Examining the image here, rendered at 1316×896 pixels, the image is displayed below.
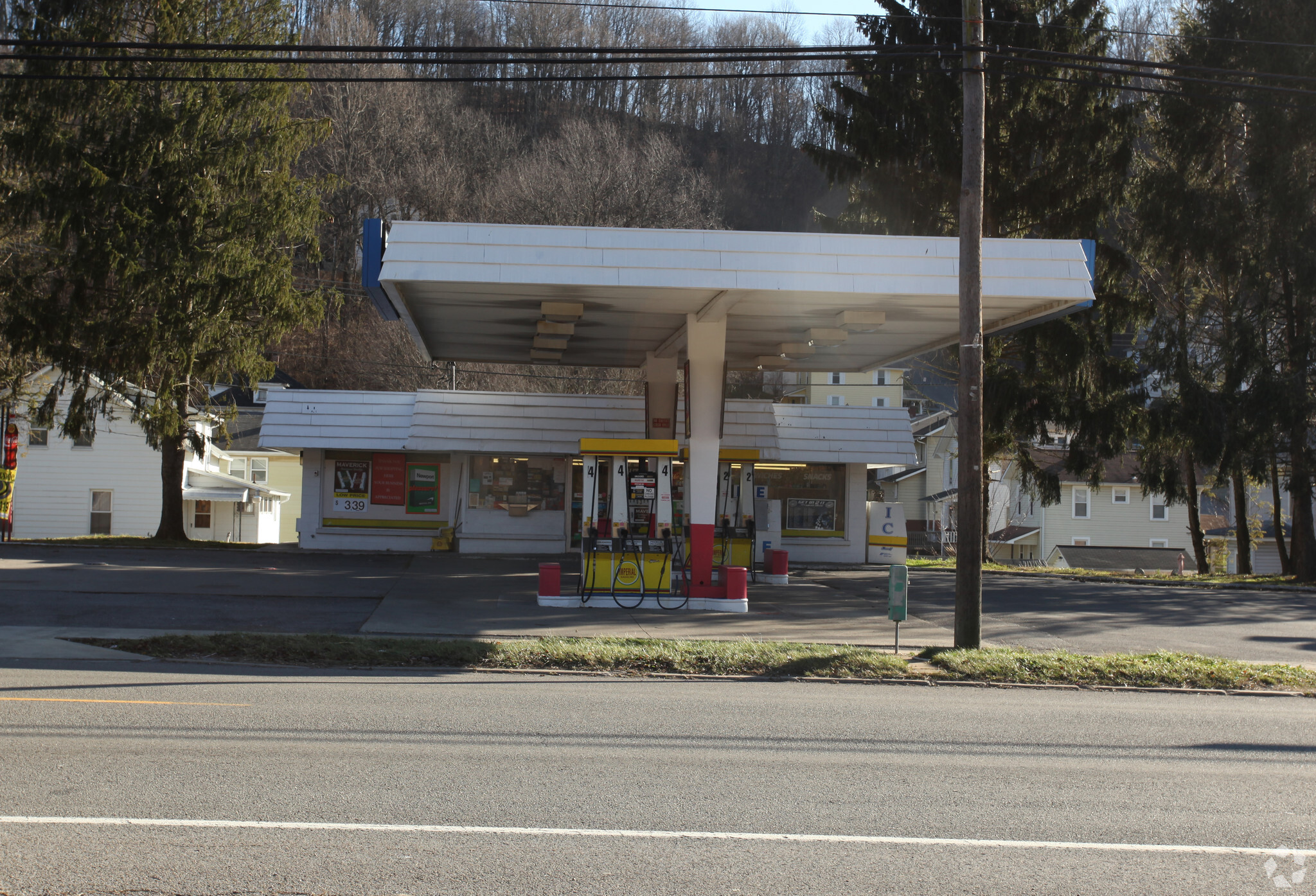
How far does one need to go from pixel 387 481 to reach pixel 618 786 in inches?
886

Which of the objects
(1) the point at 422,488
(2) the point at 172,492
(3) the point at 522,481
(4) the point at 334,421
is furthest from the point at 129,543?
(3) the point at 522,481

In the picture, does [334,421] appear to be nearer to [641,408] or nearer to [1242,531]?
[641,408]

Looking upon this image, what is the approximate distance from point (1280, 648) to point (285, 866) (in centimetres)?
1429

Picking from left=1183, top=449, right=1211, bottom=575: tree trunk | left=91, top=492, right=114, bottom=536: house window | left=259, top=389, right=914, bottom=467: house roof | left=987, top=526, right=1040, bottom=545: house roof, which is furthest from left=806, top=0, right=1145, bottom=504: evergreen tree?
left=91, top=492, right=114, bottom=536: house window

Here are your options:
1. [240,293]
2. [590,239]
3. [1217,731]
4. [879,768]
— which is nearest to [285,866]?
[879,768]

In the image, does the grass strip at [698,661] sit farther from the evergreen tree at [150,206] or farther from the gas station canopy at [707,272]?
the evergreen tree at [150,206]

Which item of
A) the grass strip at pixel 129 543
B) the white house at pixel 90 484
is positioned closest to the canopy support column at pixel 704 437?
the grass strip at pixel 129 543

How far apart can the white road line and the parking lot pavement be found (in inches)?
258

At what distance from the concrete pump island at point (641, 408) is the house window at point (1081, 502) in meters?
23.2

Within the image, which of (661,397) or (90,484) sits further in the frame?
(90,484)

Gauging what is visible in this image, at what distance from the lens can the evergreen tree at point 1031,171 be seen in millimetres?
28297

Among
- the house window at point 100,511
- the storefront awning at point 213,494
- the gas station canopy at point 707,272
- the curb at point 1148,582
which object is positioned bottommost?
the curb at point 1148,582

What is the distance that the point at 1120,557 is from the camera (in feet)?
142

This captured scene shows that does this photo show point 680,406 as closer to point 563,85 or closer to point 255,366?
point 255,366
